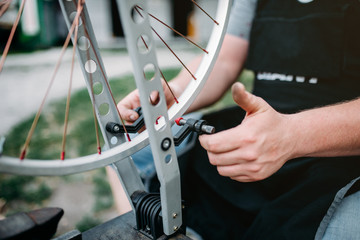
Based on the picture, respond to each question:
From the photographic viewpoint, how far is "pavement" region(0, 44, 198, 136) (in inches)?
119

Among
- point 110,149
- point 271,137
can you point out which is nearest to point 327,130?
point 271,137

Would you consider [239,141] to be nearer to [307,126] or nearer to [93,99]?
[307,126]

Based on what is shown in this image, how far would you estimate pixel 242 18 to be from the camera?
1.17 metres

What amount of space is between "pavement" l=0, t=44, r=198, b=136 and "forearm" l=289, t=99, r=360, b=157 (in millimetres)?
2332

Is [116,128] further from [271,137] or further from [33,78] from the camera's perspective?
[33,78]

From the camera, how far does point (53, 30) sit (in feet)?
24.5

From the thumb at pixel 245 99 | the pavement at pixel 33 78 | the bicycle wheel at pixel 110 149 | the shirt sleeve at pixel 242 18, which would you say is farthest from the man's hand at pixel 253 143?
the pavement at pixel 33 78

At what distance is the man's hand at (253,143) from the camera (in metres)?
0.53

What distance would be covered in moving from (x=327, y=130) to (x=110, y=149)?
1.44 ft

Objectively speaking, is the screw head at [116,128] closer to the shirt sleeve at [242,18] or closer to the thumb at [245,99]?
the thumb at [245,99]

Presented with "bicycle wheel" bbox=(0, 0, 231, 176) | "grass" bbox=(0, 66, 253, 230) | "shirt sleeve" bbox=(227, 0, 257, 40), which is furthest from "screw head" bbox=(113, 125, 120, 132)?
"grass" bbox=(0, 66, 253, 230)

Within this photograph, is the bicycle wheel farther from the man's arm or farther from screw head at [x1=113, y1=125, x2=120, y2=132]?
the man's arm

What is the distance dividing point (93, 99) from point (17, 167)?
217mm

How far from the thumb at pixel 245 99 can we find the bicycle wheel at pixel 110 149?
0.16 metres
